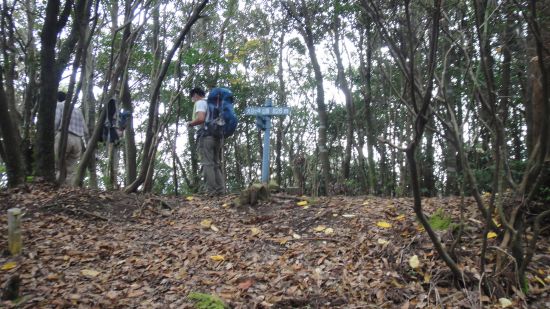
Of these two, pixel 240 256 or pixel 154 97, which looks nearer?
pixel 240 256

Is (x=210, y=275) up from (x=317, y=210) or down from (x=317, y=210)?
down

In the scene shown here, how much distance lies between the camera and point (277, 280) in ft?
13.3

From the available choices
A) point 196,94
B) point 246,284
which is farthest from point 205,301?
point 196,94

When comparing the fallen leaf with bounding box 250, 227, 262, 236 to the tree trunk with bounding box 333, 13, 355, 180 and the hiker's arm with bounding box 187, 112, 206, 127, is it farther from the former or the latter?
the tree trunk with bounding box 333, 13, 355, 180

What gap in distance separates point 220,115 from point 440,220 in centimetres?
397

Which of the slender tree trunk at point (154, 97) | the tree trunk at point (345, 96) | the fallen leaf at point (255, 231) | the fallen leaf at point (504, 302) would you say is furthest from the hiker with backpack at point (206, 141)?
the tree trunk at point (345, 96)

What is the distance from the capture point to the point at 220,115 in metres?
7.19

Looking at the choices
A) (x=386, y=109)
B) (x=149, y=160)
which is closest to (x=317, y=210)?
(x=149, y=160)

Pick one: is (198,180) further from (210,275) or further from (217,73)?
(210,275)

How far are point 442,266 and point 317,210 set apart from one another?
2.22 meters

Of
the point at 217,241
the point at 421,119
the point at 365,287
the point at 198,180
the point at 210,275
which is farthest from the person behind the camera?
the point at 198,180

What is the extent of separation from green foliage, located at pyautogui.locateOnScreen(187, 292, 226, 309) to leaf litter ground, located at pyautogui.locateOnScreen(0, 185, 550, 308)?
0.23ft

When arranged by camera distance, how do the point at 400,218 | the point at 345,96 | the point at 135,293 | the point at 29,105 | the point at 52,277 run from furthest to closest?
the point at 345,96 → the point at 29,105 → the point at 400,218 → the point at 52,277 → the point at 135,293

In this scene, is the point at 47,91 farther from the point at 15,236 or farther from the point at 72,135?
the point at 15,236
